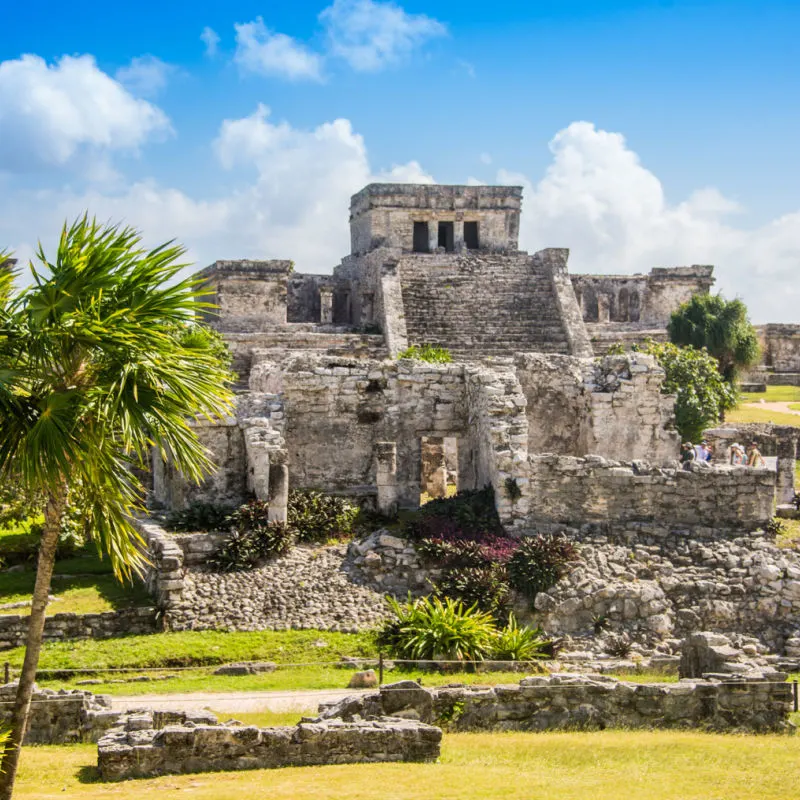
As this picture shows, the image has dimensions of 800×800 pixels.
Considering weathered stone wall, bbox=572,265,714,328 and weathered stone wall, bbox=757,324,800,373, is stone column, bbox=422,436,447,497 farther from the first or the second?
weathered stone wall, bbox=757,324,800,373

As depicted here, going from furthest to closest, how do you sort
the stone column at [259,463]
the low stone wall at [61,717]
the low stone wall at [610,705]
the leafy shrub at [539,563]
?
the stone column at [259,463]
the leafy shrub at [539,563]
the low stone wall at [610,705]
the low stone wall at [61,717]

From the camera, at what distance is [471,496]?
17.3 meters

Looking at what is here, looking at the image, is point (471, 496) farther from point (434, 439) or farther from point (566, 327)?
point (566, 327)

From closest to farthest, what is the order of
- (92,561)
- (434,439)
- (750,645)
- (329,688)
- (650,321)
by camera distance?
(329,688) → (750,645) → (92,561) → (434,439) → (650,321)

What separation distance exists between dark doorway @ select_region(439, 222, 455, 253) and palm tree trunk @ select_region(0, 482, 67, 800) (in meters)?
28.2

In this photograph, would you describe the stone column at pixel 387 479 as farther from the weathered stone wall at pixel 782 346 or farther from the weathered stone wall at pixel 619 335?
the weathered stone wall at pixel 782 346

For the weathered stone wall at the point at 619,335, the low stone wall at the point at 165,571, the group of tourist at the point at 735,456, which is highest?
the weathered stone wall at the point at 619,335

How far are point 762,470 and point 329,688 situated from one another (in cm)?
753

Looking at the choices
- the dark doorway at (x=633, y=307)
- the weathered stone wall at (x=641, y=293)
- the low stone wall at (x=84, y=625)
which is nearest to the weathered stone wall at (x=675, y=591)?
the low stone wall at (x=84, y=625)

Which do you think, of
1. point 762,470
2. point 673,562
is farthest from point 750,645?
point 762,470

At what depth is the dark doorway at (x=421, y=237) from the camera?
3650cm

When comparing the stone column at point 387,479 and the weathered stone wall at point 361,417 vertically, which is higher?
the weathered stone wall at point 361,417

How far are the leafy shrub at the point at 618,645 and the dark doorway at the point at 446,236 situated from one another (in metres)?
22.7

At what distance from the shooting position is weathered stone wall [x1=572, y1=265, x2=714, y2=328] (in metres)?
37.1
